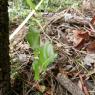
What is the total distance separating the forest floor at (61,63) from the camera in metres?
1.29

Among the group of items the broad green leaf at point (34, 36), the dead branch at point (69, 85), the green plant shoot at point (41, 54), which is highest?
the broad green leaf at point (34, 36)

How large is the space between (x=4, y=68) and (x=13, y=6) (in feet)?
3.27

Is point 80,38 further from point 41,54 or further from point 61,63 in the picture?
point 41,54

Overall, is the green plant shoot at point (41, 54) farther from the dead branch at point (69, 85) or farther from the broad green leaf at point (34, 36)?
the dead branch at point (69, 85)

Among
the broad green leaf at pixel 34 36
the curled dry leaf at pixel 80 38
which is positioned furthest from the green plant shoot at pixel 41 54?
the curled dry leaf at pixel 80 38

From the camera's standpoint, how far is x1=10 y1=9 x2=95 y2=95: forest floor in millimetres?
1287

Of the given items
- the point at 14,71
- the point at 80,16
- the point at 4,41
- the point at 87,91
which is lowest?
the point at 87,91

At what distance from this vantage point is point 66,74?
134 cm

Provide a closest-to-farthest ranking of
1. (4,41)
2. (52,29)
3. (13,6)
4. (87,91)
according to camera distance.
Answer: (4,41)
(87,91)
(52,29)
(13,6)

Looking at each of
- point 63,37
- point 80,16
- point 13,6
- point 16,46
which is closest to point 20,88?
point 16,46

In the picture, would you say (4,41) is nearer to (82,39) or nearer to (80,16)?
(82,39)

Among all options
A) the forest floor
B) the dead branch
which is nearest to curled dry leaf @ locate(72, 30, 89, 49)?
the forest floor

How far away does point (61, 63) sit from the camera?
4.56 feet

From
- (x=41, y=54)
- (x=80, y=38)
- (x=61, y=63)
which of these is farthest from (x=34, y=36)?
(x=80, y=38)
